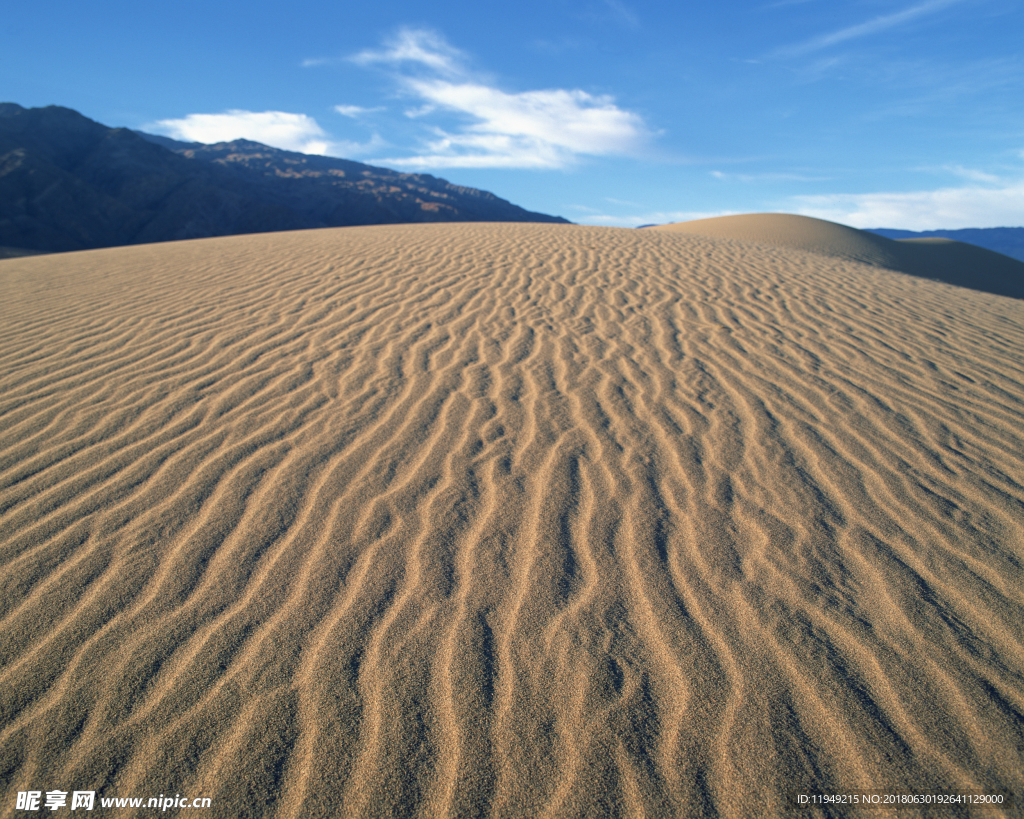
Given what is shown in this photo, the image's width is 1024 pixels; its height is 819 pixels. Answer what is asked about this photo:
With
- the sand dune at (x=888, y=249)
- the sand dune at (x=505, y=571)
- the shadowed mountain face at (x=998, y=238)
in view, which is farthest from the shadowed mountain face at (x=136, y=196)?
the shadowed mountain face at (x=998, y=238)

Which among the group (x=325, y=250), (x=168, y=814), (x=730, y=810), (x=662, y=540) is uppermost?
(x=325, y=250)

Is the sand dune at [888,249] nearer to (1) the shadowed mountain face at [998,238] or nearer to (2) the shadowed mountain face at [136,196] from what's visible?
(2) the shadowed mountain face at [136,196]

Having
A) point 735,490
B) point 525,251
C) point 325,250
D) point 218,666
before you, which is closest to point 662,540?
point 735,490

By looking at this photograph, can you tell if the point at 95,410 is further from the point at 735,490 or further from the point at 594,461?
the point at 735,490

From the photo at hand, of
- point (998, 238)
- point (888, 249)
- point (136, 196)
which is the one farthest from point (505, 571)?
point (998, 238)

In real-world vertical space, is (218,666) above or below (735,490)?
below

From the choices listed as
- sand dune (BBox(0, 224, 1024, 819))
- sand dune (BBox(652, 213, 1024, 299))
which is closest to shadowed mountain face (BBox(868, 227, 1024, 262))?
sand dune (BBox(652, 213, 1024, 299))
